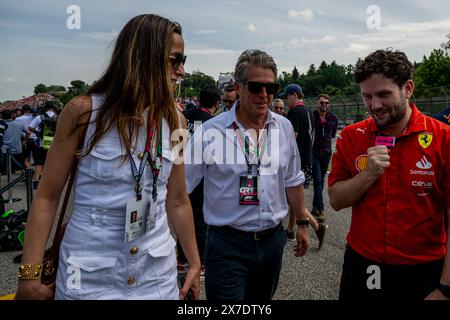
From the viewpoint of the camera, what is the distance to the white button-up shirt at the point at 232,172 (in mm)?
2562

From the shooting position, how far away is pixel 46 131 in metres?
9.02

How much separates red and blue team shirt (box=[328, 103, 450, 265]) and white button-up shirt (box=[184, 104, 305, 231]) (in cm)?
67

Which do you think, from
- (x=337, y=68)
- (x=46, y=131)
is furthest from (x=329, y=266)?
(x=337, y=68)

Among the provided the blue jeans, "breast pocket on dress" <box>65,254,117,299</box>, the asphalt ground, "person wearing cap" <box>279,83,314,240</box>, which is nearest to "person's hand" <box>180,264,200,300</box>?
"breast pocket on dress" <box>65,254,117,299</box>

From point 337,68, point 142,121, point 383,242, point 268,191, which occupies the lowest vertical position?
point 383,242

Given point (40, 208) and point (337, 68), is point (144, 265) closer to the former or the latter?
point (40, 208)

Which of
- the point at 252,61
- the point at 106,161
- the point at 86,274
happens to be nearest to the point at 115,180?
the point at 106,161

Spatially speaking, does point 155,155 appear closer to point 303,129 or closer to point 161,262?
point 161,262

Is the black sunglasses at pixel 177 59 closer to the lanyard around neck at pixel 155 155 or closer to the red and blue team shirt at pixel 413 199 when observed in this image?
the lanyard around neck at pixel 155 155

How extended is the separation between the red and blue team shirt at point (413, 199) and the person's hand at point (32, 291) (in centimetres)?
152

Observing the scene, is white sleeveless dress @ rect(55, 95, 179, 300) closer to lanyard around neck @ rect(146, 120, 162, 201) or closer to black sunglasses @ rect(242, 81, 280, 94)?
lanyard around neck @ rect(146, 120, 162, 201)

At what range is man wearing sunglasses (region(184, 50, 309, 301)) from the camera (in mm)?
2543

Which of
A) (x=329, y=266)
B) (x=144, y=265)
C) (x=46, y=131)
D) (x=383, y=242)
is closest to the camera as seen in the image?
(x=144, y=265)

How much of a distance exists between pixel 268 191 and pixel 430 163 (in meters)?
0.96
